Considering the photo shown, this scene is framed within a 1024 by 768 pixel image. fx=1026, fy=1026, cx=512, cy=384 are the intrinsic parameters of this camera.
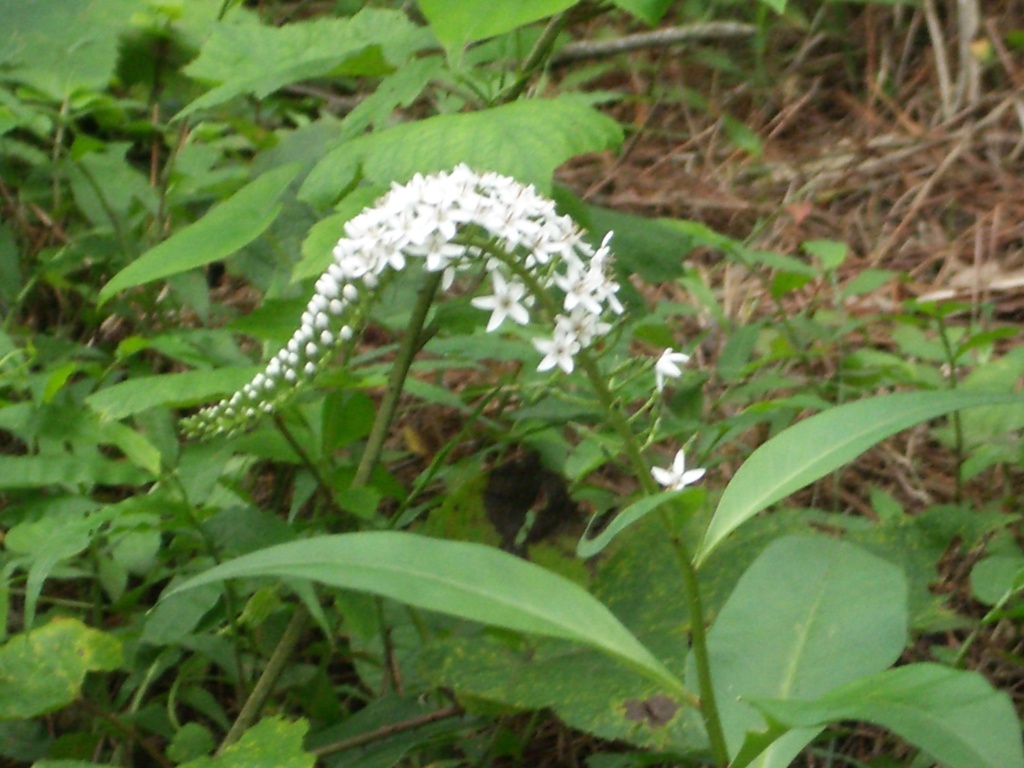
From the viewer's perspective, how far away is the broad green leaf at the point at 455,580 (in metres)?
0.78

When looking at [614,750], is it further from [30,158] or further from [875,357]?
[30,158]

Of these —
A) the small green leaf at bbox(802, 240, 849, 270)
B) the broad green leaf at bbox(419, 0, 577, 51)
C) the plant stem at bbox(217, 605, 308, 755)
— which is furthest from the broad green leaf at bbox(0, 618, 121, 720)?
the small green leaf at bbox(802, 240, 849, 270)

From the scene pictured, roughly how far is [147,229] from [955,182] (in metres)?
2.21

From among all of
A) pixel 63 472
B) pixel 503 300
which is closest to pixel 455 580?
pixel 503 300

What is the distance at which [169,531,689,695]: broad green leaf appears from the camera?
777 millimetres

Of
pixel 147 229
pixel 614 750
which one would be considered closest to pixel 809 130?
pixel 147 229

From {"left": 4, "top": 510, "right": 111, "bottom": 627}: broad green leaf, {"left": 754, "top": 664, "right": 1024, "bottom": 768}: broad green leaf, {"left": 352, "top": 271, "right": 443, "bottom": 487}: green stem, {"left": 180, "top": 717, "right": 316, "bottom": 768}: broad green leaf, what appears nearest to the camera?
{"left": 754, "top": 664, "right": 1024, "bottom": 768}: broad green leaf

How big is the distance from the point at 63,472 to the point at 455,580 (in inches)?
28.1

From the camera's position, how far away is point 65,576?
4.49ft

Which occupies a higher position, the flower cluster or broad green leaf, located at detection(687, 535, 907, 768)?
the flower cluster

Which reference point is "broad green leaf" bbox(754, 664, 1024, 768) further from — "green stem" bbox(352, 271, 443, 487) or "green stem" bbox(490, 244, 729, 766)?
"green stem" bbox(352, 271, 443, 487)

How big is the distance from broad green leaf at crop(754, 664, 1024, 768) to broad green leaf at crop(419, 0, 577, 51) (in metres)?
0.67

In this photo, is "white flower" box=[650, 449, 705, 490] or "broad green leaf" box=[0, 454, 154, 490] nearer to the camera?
"white flower" box=[650, 449, 705, 490]

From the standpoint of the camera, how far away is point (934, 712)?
70cm
